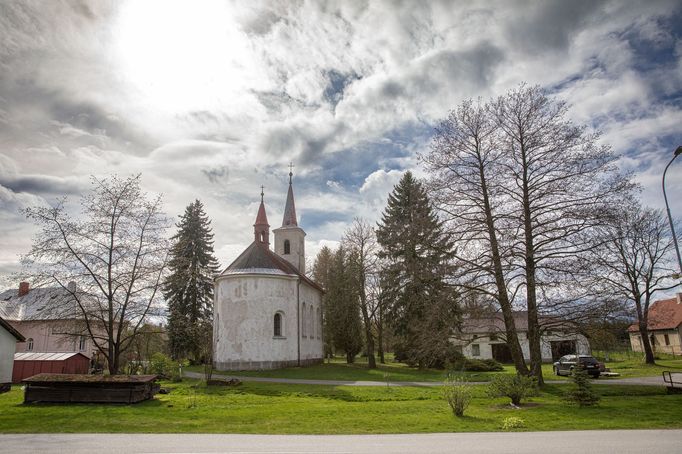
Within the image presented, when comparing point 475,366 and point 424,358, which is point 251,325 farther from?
point 475,366

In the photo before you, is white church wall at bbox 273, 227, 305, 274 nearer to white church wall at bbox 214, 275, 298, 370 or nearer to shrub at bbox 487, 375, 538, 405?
white church wall at bbox 214, 275, 298, 370

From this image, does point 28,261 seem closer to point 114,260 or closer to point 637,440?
point 114,260

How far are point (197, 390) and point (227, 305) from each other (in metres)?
11.4

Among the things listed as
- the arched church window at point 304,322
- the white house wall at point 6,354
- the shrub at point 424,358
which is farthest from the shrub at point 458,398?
the arched church window at point 304,322

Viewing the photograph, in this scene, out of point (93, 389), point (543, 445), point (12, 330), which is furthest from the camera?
point (12, 330)

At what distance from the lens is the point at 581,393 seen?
13.7m

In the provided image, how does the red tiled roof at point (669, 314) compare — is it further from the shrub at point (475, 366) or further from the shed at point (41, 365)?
the shed at point (41, 365)

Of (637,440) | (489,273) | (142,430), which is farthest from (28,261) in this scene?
(637,440)

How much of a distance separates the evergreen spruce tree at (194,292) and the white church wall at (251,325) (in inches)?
250

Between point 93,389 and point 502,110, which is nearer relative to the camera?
point 93,389

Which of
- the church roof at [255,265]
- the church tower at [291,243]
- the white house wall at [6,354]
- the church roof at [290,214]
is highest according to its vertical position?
the church roof at [290,214]

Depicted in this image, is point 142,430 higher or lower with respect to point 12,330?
lower

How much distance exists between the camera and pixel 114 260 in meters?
20.2

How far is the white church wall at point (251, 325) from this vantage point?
29.5 m
